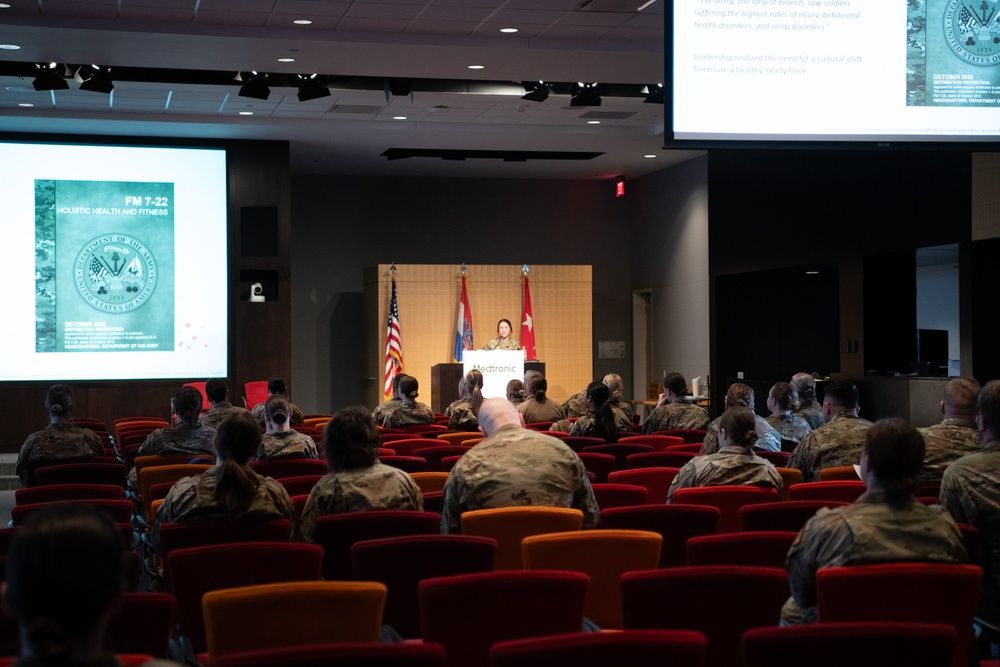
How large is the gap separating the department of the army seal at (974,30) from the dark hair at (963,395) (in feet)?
10.5

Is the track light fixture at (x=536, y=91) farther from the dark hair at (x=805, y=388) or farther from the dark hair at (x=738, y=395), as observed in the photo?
the dark hair at (x=738, y=395)

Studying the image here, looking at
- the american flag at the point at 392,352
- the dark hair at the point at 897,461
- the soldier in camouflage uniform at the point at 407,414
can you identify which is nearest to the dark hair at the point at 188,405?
the soldier in camouflage uniform at the point at 407,414

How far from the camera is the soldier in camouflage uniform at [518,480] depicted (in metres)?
4.78

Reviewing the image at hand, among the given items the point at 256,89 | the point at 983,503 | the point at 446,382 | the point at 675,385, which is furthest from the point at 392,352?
the point at 983,503

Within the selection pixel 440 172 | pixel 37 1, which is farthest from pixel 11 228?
pixel 440 172

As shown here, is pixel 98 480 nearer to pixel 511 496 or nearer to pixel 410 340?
pixel 511 496

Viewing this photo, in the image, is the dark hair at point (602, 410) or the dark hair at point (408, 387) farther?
the dark hair at point (408, 387)

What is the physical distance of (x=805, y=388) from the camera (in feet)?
29.4

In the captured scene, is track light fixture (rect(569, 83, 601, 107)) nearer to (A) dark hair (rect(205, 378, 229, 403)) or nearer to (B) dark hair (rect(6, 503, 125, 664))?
(A) dark hair (rect(205, 378, 229, 403))

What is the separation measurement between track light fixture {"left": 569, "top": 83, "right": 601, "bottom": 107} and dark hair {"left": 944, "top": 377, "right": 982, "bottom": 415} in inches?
312

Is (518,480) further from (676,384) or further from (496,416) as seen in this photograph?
(676,384)

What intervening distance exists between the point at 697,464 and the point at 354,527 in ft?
6.32

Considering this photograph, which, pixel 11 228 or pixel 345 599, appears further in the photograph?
pixel 11 228

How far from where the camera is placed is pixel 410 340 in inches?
696
